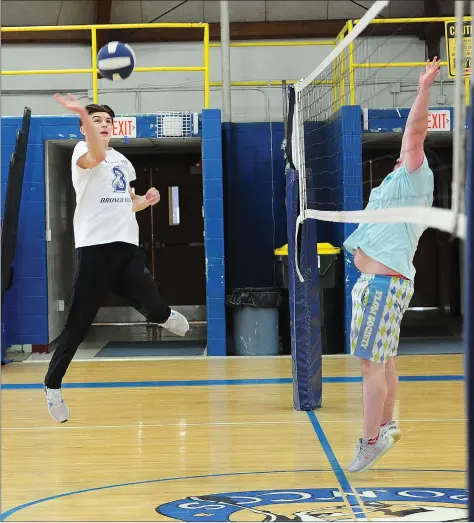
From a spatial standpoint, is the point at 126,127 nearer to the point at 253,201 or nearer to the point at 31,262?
the point at 31,262

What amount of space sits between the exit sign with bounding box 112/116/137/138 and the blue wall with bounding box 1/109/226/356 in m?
0.06

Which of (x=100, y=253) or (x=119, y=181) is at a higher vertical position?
(x=119, y=181)

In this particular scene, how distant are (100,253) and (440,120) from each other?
19.6 feet

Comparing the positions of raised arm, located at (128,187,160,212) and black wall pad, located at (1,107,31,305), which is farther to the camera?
black wall pad, located at (1,107,31,305)

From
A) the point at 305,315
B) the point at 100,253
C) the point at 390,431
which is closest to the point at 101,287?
the point at 100,253

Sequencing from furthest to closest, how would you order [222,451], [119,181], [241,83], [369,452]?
[241,83], [119,181], [222,451], [369,452]

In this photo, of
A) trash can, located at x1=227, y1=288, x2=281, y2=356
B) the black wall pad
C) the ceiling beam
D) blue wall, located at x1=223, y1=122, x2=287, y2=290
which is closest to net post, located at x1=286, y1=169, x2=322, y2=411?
trash can, located at x1=227, y1=288, x2=281, y2=356

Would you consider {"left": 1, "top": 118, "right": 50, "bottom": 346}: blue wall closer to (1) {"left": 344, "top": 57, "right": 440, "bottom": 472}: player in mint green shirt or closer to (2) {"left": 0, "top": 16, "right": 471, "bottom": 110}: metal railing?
(2) {"left": 0, "top": 16, "right": 471, "bottom": 110}: metal railing

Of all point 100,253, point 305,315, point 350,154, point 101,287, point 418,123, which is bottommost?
point 305,315

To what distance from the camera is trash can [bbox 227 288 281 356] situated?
11.4m

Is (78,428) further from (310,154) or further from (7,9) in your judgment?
(7,9)

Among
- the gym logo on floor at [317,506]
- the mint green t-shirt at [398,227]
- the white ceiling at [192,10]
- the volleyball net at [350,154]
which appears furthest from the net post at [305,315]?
the white ceiling at [192,10]

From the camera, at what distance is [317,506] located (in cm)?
498

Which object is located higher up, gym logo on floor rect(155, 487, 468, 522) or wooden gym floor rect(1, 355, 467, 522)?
gym logo on floor rect(155, 487, 468, 522)
